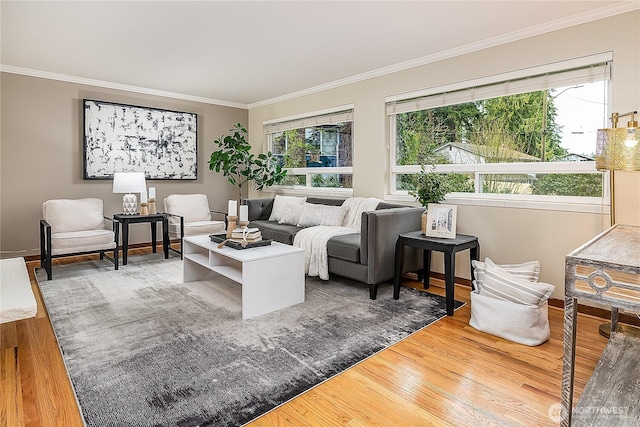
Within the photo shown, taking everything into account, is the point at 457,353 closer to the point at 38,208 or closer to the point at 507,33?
the point at 507,33

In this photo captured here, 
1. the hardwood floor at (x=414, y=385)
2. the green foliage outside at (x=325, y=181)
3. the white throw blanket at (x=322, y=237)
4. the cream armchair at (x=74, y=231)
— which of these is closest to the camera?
the hardwood floor at (x=414, y=385)

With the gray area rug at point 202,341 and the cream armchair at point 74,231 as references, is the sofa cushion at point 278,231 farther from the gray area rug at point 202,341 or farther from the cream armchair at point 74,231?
the cream armchair at point 74,231

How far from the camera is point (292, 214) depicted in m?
4.60

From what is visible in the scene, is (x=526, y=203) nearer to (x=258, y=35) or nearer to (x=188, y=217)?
(x=258, y=35)

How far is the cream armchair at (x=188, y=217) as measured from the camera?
4.86m

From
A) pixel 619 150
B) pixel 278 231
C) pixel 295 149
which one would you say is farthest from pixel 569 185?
pixel 295 149

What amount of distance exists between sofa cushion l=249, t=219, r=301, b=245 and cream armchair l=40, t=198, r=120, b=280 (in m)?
1.62

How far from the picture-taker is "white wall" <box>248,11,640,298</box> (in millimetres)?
2742

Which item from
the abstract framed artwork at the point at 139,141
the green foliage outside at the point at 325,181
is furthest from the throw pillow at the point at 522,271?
the abstract framed artwork at the point at 139,141

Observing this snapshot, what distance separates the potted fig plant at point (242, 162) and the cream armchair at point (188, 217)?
584 millimetres

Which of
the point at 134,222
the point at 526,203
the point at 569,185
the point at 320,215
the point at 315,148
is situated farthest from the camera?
the point at 315,148

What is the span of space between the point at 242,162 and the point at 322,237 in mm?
2805

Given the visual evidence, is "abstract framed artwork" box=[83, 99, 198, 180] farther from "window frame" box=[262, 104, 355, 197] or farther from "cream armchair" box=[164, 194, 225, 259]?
"window frame" box=[262, 104, 355, 197]

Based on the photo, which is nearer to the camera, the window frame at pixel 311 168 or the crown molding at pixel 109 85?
the crown molding at pixel 109 85
